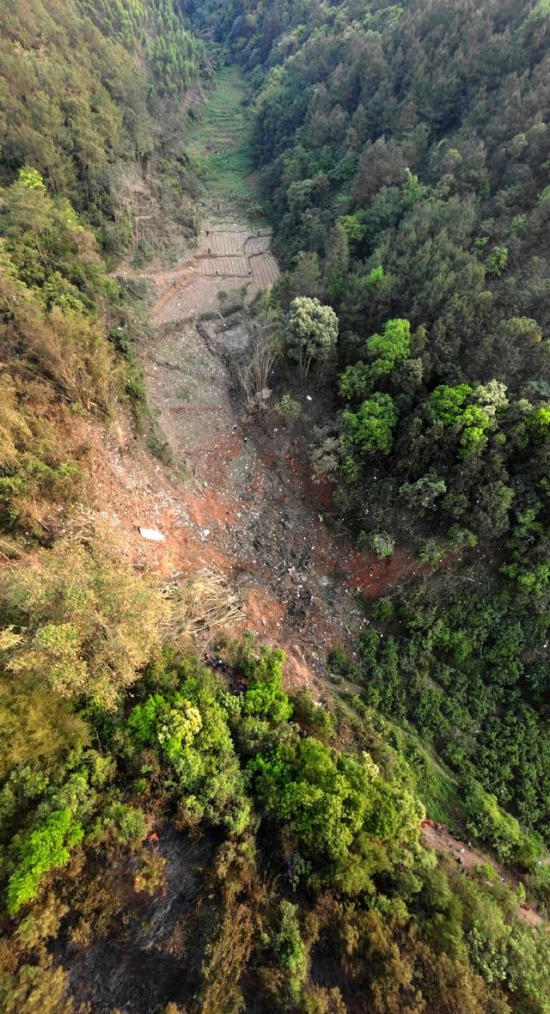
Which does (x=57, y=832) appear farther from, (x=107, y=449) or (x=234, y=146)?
(x=234, y=146)

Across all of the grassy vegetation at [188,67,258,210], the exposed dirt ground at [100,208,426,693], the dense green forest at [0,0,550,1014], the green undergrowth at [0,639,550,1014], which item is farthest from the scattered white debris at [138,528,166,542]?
the grassy vegetation at [188,67,258,210]

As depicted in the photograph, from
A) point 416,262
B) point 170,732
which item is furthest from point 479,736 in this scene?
point 416,262

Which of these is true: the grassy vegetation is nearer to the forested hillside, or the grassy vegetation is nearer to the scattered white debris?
the forested hillside

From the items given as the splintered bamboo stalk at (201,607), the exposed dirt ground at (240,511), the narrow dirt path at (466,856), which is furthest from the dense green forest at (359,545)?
the exposed dirt ground at (240,511)

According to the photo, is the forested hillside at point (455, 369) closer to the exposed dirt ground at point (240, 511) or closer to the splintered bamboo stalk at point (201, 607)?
the exposed dirt ground at point (240, 511)

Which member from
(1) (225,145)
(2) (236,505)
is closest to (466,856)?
(2) (236,505)

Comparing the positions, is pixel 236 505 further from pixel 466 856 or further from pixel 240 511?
pixel 466 856
